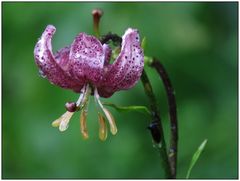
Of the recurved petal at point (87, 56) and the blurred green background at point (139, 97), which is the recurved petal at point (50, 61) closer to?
the recurved petal at point (87, 56)

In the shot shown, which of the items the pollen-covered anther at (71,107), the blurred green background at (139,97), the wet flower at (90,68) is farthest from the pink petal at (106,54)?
the blurred green background at (139,97)

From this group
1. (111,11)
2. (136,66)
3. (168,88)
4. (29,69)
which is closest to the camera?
(136,66)

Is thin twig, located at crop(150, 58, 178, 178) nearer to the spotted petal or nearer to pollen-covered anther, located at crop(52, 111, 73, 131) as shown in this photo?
the spotted petal

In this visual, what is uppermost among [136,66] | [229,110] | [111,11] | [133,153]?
[111,11]

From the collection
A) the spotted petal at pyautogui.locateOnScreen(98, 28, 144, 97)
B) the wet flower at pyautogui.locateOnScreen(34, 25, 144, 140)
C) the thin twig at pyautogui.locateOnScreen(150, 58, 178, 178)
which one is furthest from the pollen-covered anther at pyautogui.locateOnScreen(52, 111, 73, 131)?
the thin twig at pyautogui.locateOnScreen(150, 58, 178, 178)

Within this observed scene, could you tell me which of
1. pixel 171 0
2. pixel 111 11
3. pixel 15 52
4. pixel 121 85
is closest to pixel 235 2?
pixel 171 0

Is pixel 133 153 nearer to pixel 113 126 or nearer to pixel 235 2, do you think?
pixel 235 2

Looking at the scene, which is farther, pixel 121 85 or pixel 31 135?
pixel 31 135

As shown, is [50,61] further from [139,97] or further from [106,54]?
[139,97]

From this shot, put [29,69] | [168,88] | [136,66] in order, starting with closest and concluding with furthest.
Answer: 1. [136,66]
2. [168,88]
3. [29,69]
